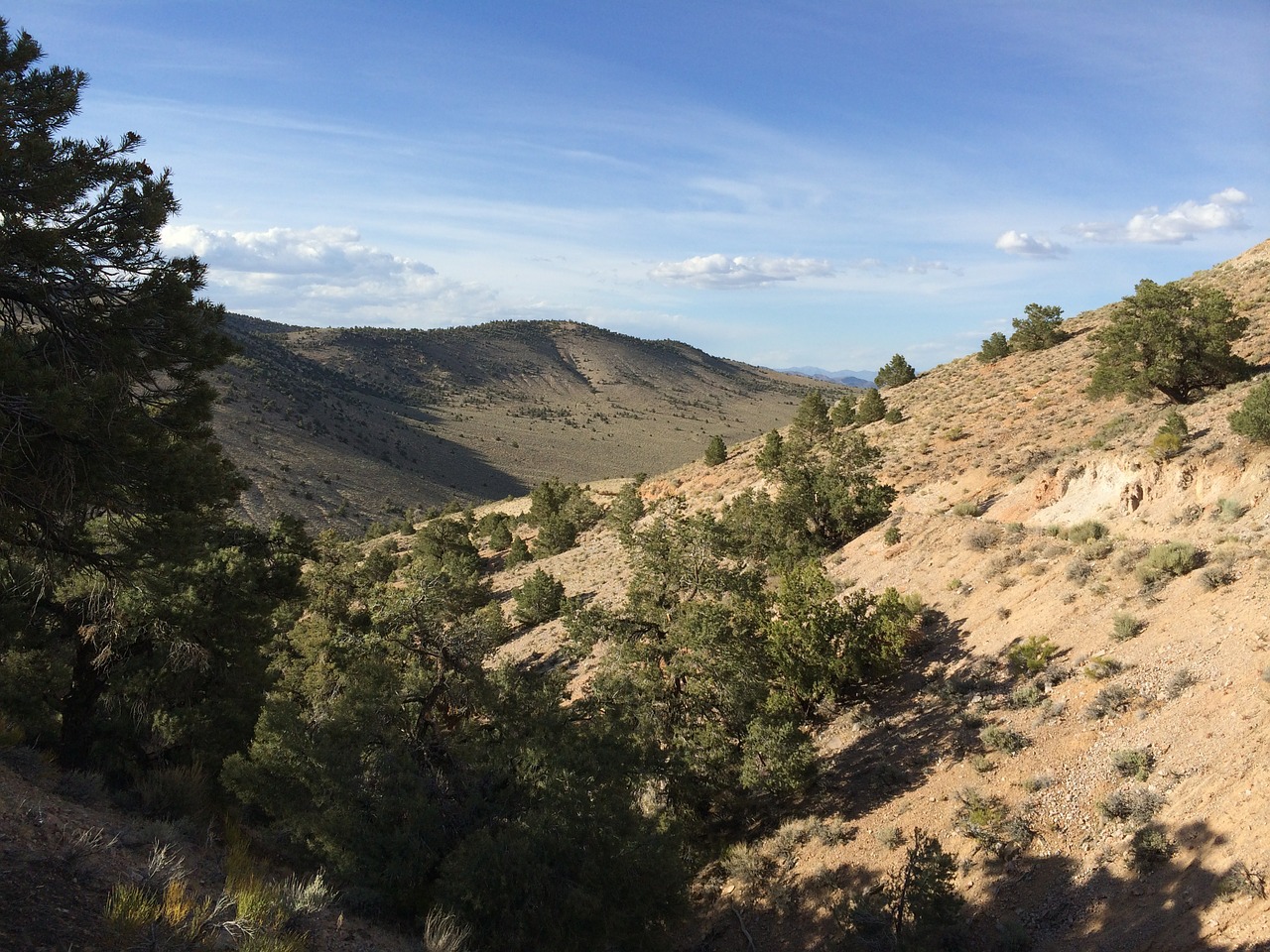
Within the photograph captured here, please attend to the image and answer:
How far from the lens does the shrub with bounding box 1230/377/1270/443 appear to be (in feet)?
52.7

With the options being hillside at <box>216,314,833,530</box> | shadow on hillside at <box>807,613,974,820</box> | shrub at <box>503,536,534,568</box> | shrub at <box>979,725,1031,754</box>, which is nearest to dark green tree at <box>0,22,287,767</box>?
shadow on hillside at <box>807,613,974,820</box>

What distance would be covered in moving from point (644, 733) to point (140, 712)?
854 cm

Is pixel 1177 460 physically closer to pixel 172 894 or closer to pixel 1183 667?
pixel 1183 667

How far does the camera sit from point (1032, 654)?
12.7 metres

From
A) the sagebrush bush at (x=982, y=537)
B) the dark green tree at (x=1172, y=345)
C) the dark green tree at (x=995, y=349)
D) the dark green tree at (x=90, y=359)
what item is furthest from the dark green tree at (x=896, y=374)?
the dark green tree at (x=90, y=359)

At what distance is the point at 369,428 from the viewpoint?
288 ft

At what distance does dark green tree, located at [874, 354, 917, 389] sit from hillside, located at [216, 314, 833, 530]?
1626 inches

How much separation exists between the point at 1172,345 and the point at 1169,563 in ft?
51.2

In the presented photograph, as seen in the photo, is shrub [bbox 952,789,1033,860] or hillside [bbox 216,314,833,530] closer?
shrub [bbox 952,789,1033,860]

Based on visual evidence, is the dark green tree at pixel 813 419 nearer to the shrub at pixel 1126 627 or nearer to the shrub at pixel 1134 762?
the shrub at pixel 1126 627

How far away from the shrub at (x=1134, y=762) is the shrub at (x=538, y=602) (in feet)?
58.9

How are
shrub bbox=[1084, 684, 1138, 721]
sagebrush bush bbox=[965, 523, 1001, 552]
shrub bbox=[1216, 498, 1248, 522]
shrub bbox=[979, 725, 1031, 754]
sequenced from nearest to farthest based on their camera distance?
shrub bbox=[1084, 684, 1138, 721]
shrub bbox=[979, 725, 1031, 754]
shrub bbox=[1216, 498, 1248, 522]
sagebrush bush bbox=[965, 523, 1001, 552]

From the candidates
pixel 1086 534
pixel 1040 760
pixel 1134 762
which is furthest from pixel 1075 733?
pixel 1086 534

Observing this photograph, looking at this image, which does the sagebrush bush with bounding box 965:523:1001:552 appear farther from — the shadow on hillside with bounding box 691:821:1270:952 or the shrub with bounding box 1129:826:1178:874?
the shrub with bounding box 1129:826:1178:874
